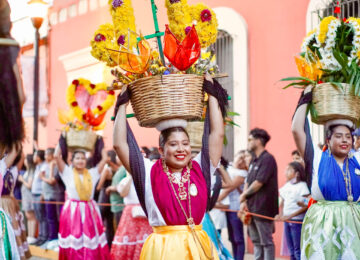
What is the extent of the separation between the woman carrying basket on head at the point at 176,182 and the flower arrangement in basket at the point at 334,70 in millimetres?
1418

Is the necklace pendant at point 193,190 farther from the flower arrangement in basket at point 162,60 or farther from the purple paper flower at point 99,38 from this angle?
the purple paper flower at point 99,38

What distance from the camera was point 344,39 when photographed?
6.38 meters

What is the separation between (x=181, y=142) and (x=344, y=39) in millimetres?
2335

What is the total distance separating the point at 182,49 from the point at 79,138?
464 cm

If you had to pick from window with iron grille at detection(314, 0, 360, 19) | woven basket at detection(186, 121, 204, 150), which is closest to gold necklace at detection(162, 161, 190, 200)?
woven basket at detection(186, 121, 204, 150)

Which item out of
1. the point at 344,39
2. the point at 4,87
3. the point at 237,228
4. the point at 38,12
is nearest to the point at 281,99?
the point at 237,228

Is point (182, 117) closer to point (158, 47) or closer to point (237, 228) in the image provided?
point (158, 47)

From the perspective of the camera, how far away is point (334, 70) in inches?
249

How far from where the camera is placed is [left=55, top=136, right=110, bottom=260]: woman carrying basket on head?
29.6 ft

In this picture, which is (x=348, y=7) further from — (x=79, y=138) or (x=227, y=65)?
(x=79, y=138)

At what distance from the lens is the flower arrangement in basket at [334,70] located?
6.11 metres

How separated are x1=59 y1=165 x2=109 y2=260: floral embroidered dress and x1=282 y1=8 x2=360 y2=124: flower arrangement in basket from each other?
4.05 meters

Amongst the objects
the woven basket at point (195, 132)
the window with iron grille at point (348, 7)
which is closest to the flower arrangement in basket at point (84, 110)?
the woven basket at point (195, 132)

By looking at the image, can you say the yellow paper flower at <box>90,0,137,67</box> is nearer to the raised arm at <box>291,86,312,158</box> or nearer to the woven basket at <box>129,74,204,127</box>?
the woven basket at <box>129,74,204,127</box>
